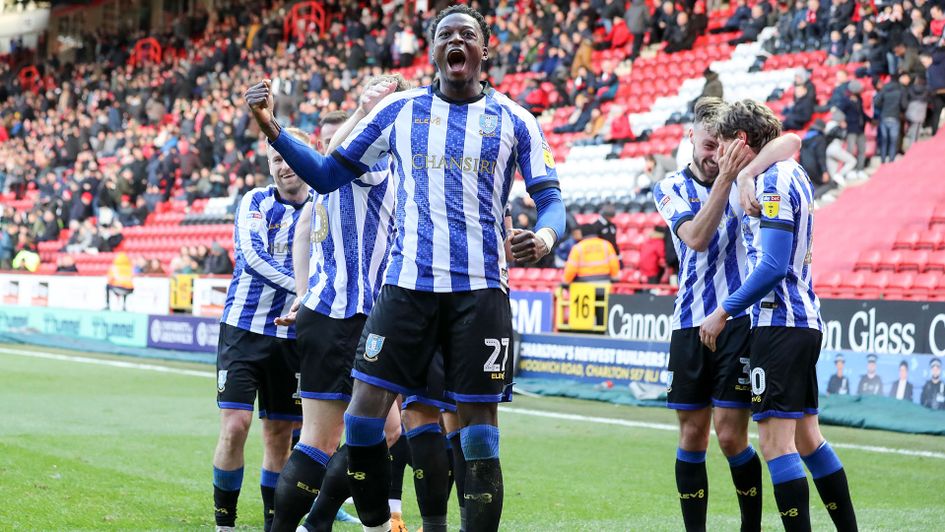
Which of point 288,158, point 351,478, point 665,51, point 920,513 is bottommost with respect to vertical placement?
point 920,513

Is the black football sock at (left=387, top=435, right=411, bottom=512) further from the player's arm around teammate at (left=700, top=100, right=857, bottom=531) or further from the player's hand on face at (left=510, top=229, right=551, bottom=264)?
the player's hand on face at (left=510, top=229, right=551, bottom=264)

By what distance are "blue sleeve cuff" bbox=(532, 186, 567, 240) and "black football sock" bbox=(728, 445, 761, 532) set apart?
5.10 ft

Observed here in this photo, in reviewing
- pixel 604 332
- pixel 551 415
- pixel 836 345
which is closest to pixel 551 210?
pixel 551 415

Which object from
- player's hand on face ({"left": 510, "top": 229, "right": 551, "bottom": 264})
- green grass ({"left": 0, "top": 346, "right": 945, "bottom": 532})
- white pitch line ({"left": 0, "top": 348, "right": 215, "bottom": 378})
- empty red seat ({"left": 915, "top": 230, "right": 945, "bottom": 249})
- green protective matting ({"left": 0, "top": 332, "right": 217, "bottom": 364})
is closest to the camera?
player's hand on face ({"left": 510, "top": 229, "right": 551, "bottom": 264})

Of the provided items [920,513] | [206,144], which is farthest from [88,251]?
[920,513]

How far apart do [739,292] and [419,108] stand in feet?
4.93

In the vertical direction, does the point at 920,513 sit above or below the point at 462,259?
below

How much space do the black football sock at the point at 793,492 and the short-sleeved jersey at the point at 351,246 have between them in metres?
1.84

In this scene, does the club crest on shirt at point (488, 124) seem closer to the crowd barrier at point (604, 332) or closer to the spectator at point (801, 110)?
the crowd barrier at point (604, 332)

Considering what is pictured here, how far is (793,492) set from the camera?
5.07 metres

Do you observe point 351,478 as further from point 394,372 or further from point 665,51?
point 665,51

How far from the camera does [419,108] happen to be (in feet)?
15.1

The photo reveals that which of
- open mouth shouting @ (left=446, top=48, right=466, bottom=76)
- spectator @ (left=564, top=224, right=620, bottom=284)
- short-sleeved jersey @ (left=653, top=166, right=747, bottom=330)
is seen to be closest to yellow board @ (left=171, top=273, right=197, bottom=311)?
spectator @ (left=564, top=224, right=620, bottom=284)

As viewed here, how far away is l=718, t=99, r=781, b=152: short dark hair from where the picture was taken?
207 inches
